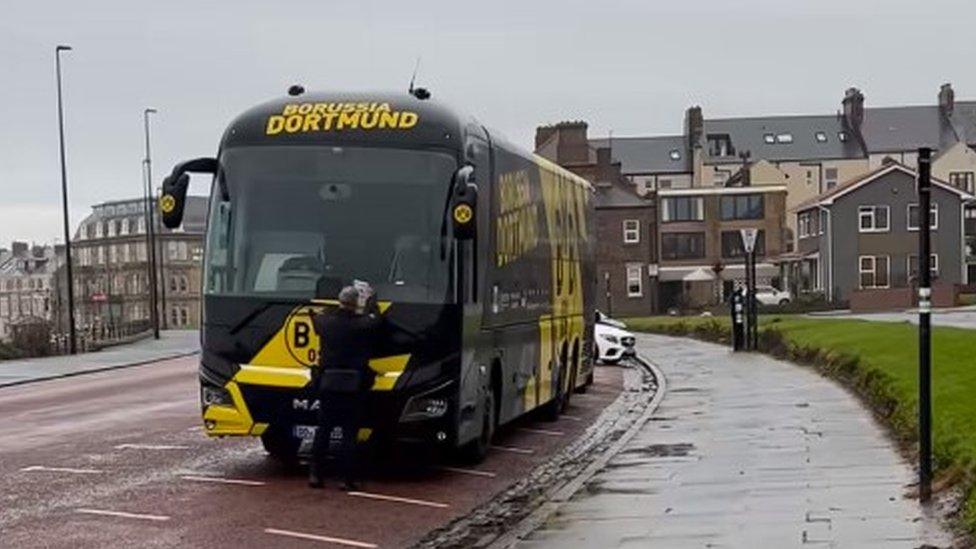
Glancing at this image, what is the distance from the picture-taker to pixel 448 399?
14.1 m

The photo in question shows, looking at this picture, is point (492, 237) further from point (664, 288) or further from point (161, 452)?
point (664, 288)

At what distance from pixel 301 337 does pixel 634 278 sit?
258 ft

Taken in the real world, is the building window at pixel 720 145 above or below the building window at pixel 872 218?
above

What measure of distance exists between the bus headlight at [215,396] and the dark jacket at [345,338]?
3.63 feet

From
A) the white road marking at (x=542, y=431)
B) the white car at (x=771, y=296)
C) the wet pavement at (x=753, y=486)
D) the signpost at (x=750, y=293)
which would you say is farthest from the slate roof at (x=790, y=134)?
the white road marking at (x=542, y=431)

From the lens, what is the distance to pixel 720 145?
114 m

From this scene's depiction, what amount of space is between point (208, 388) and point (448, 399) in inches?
90.1

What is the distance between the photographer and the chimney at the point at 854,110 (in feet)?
368

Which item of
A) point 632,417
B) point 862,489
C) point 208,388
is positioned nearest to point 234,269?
point 208,388

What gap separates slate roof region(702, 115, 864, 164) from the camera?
11162cm

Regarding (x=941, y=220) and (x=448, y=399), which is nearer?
(x=448, y=399)

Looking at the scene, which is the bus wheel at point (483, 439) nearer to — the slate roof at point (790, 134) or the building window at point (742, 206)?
the building window at point (742, 206)

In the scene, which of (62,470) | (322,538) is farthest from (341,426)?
(62,470)

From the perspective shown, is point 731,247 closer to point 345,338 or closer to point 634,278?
point 634,278
